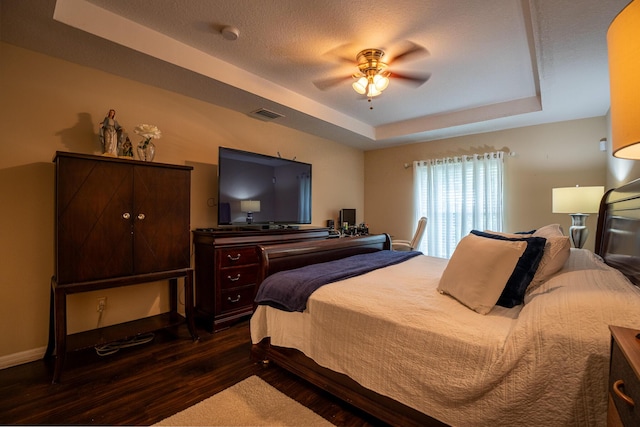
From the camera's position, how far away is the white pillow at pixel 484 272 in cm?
142

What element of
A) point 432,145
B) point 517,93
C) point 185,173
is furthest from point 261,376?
point 432,145

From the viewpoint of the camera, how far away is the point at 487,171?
14.2 feet

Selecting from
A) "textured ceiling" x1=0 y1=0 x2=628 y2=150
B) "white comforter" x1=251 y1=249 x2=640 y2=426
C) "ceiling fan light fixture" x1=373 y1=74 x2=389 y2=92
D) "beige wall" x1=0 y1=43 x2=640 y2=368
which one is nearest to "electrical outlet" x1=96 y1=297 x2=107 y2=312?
"beige wall" x1=0 y1=43 x2=640 y2=368

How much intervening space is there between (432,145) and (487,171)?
3.32 feet

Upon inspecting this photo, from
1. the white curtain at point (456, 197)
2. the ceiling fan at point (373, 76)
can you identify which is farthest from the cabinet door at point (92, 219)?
the white curtain at point (456, 197)

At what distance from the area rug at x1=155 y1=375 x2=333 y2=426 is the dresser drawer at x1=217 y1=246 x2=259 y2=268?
4.09ft

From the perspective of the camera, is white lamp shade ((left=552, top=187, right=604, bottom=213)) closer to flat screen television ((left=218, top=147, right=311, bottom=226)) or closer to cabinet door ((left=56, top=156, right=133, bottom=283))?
flat screen television ((left=218, top=147, right=311, bottom=226))

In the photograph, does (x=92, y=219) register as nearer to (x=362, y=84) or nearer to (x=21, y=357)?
(x=21, y=357)

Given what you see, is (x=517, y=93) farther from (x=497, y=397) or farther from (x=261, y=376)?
(x=261, y=376)

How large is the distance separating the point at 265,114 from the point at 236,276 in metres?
2.05

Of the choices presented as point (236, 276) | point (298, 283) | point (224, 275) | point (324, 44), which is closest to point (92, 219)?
point (224, 275)

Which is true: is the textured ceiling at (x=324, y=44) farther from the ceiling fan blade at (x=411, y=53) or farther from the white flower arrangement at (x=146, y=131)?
the white flower arrangement at (x=146, y=131)

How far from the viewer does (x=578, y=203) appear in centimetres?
309

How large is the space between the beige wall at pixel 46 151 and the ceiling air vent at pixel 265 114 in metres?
0.64
